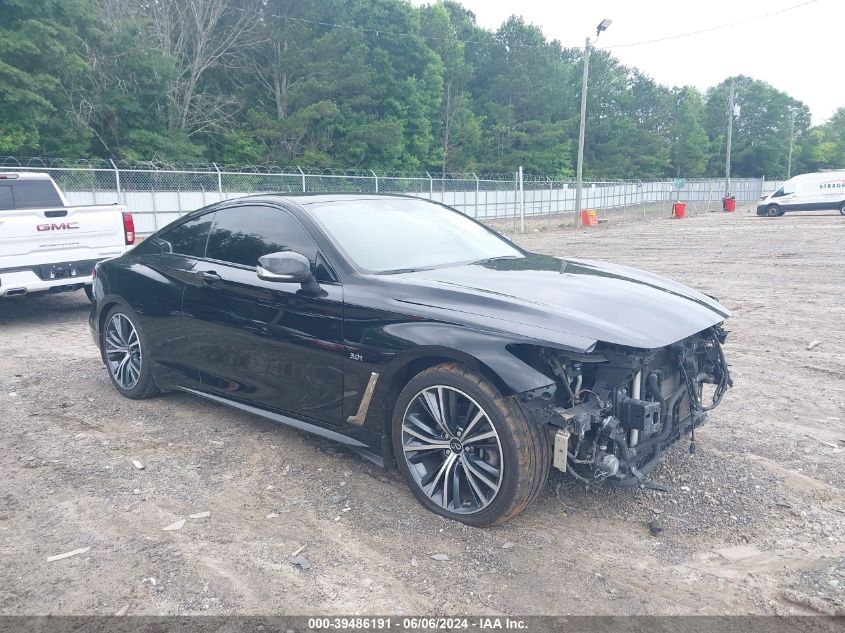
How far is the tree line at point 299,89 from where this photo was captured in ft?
104

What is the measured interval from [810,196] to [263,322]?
36.1 metres

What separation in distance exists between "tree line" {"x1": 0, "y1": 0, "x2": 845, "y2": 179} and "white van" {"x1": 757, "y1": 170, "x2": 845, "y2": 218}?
23431mm

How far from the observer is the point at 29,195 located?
9.20m

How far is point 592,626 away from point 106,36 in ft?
125

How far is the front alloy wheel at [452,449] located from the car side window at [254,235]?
119 centimetres

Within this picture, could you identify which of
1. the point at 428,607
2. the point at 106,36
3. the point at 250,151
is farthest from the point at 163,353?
the point at 250,151

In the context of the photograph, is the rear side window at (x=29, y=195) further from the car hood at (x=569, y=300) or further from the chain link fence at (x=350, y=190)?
the car hood at (x=569, y=300)

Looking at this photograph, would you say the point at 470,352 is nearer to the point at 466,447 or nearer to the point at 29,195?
the point at 466,447

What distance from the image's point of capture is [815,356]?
6.83 m

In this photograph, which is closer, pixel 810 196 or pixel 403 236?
pixel 403 236

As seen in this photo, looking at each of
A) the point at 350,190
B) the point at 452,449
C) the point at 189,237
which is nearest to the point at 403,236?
the point at 452,449

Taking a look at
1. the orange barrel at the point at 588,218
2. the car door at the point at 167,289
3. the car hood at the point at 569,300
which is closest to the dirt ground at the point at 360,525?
the car door at the point at 167,289

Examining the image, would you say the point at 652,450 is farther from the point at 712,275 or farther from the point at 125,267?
the point at 712,275

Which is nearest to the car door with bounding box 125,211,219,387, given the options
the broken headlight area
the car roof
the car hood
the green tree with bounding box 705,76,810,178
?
the car roof
